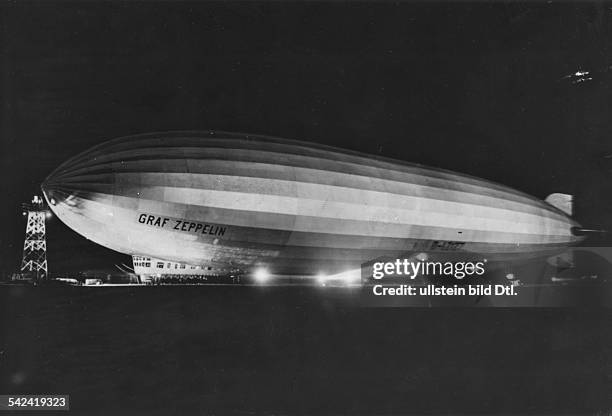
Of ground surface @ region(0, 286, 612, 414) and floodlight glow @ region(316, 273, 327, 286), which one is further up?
floodlight glow @ region(316, 273, 327, 286)

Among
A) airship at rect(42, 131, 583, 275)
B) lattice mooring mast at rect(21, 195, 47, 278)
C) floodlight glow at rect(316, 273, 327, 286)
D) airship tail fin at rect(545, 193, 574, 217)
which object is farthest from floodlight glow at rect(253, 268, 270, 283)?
airship tail fin at rect(545, 193, 574, 217)

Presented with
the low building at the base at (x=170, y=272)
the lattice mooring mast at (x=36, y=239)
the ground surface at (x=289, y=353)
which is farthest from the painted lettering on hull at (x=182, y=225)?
the lattice mooring mast at (x=36, y=239)

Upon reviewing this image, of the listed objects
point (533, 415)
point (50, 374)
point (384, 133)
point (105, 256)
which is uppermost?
point (384, 133)

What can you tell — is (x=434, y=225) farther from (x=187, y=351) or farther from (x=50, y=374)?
(x=50, y=374)

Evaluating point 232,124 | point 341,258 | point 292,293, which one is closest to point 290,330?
point 292,293

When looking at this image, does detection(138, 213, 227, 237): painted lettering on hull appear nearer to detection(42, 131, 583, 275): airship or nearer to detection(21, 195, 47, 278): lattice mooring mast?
detection(42, 131, 583, 275): airship

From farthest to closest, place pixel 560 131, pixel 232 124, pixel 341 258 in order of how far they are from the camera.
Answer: pixel 560 131 → pixel 232 124 → pixel 341 258

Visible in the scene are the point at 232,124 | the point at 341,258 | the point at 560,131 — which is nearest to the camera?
the point at 341,258
